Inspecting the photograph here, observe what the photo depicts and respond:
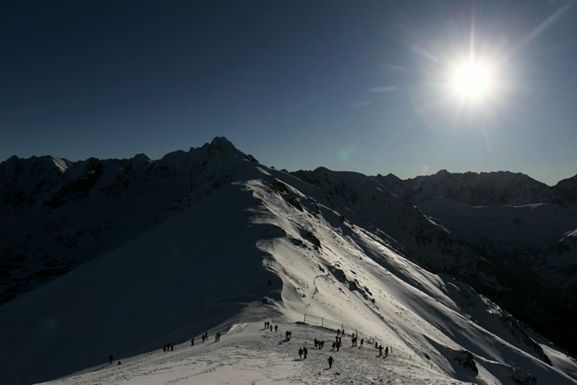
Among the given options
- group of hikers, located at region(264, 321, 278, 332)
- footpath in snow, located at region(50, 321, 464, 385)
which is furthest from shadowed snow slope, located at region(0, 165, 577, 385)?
group of hikers, located at region(264, 321, 278, 332)

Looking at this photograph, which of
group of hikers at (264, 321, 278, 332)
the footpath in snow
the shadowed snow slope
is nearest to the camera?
the footpath in snow

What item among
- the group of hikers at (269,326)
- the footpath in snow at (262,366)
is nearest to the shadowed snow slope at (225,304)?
the footpath in snow at (262,366)

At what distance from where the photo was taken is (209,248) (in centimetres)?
5634

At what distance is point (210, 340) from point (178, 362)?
6.10 meters

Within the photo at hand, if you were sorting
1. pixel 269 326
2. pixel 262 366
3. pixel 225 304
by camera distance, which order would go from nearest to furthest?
pixel 262 366 → pixel 269 326 → pixel 225 304

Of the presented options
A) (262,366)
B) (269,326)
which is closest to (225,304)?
(269,326)

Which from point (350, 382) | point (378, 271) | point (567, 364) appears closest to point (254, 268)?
point (350, 382)

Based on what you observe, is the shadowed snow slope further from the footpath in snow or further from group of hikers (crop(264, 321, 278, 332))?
group of hikers (crop(264, 321, 278, 332))

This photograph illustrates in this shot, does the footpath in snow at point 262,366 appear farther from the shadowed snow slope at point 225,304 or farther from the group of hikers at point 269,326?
the group of hikers at point 269,326

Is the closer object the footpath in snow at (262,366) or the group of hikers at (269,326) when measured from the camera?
the footpath in snow at (262,366)

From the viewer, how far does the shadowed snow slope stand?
117ft

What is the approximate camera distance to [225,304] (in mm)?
37750

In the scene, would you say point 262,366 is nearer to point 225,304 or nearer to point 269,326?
point 269,326

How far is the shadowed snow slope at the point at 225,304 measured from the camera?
35656 millimetres
